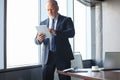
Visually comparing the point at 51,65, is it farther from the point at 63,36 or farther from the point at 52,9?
the point at 52,9

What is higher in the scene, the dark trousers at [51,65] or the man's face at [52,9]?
the man's face at [52,9]

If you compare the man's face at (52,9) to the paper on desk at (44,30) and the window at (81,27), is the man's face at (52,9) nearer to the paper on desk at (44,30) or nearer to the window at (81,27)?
the paper on desk at (44,30)

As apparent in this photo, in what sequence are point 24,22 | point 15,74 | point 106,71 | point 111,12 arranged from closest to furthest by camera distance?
1. point 106,71
2. point 15,74
3. point 24,22
4. point 111,12

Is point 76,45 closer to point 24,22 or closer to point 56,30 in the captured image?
point 24,22

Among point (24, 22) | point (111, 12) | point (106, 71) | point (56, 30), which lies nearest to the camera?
point (106, 71)

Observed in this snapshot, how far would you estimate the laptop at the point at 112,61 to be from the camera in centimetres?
284

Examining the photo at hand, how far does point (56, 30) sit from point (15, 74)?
106cm

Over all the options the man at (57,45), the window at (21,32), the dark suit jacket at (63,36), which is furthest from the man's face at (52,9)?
the window at (21,32)

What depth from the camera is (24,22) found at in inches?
163

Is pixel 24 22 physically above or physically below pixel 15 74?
above

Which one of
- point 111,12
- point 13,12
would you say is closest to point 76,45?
point 111,12

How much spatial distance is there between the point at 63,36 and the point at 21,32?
1024 mm

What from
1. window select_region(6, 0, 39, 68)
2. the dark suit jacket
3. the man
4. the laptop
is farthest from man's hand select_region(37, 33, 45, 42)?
the laptop

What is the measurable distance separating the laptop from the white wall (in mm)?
2528
